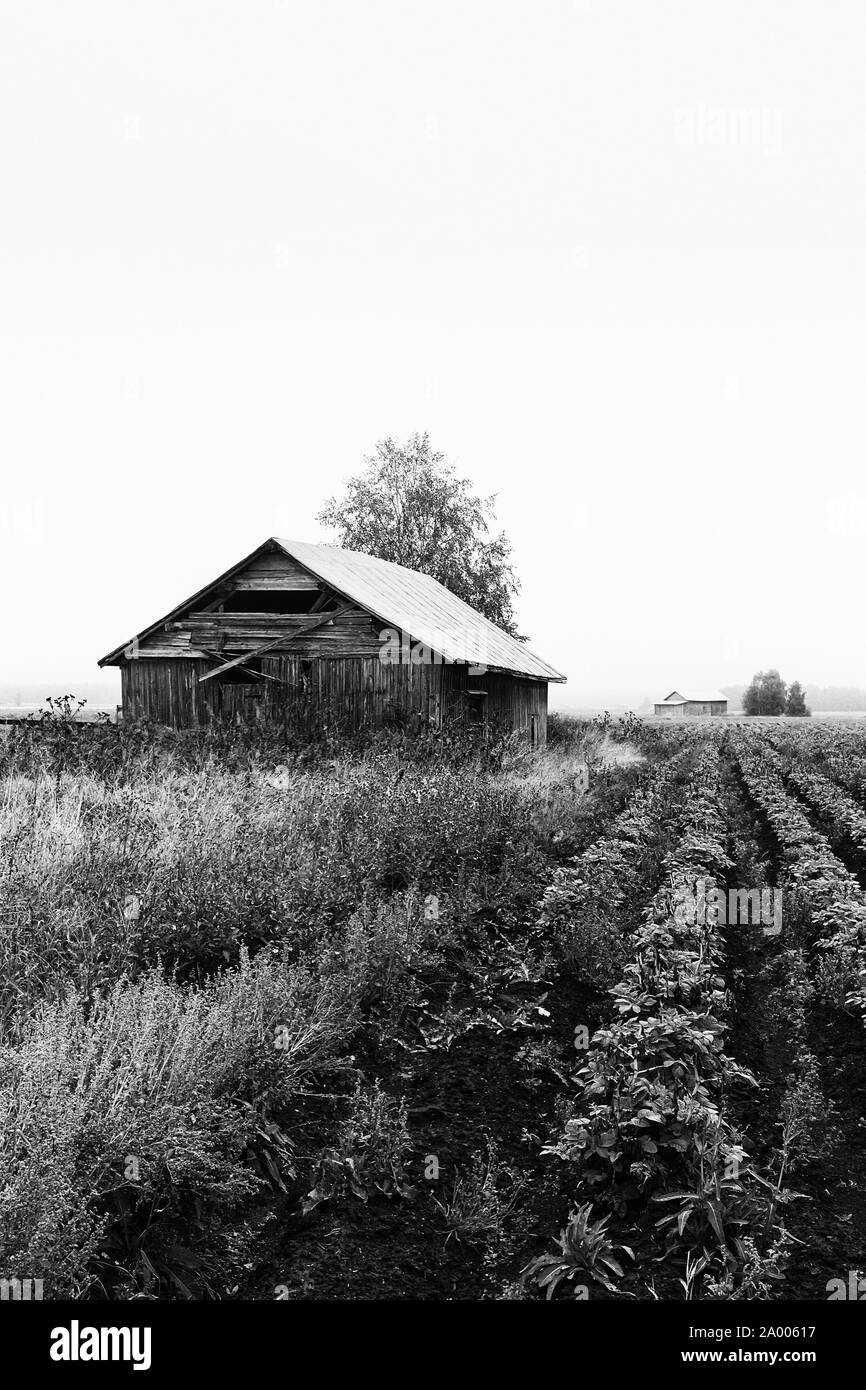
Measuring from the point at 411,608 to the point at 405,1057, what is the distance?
60.0 ft

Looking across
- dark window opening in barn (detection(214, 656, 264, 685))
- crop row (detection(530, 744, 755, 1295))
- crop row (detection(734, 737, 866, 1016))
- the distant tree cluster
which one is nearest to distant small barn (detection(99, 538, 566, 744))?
dark window opening in barn (detection(214, 656, 264, 685))

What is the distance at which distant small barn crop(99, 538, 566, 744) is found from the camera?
64.4 feet

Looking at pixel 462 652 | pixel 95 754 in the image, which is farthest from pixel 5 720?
pixel 462 652

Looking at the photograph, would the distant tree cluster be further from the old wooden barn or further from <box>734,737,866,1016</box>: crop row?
<box>734,737,866,1016</box>: crop row

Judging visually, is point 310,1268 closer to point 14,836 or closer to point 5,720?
point 14,836

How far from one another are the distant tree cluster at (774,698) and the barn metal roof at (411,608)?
266 ft

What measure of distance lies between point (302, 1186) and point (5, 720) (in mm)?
13261

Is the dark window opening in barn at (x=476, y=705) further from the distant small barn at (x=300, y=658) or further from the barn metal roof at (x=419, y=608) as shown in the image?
the barn metal roof at (x=419, y=608)

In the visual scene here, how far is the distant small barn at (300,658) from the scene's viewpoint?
1962 cm

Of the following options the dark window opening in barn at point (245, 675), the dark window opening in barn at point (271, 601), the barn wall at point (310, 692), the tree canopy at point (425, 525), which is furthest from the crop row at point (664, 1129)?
the tree canopy at point (425, 525)

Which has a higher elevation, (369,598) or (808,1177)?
(369,598)

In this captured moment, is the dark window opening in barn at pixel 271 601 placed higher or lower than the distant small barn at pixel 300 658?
higher

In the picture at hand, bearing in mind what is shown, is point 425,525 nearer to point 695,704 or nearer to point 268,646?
point 268,646
